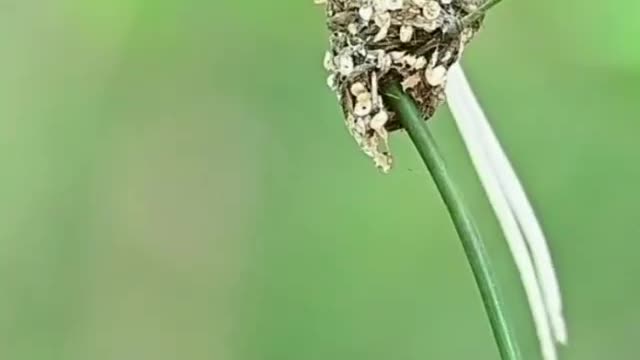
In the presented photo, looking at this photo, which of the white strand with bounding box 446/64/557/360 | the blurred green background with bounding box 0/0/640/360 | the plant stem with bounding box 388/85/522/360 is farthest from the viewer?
the blurred green background with bounding box 0/0/640/360

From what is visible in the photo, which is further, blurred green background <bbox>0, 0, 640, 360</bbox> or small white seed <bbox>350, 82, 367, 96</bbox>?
blurred green background <bbox>0, 0, 640, 360</bbox>

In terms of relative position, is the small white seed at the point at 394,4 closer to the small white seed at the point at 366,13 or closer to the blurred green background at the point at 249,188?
the small white seed at the point at 366,13

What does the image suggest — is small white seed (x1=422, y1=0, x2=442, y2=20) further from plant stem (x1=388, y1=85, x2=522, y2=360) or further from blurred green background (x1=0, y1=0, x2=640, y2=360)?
blurred green background (x1=0, y1=0, x2=640, y2=360)

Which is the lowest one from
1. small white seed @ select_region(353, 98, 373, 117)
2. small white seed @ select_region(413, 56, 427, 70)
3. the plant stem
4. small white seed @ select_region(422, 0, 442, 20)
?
the plant stem

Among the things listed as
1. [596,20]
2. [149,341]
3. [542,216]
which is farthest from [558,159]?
[149,341]

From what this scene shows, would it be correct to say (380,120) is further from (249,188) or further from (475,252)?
(249,188)

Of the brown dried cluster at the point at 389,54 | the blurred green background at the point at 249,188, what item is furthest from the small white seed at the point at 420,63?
the blurred green background at the point at 249,188

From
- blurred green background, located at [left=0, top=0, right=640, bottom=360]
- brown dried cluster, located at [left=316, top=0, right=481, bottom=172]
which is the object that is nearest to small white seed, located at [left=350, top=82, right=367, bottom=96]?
brown dried cluster, located at [left=316, top=0, right=481, bottom=172]
